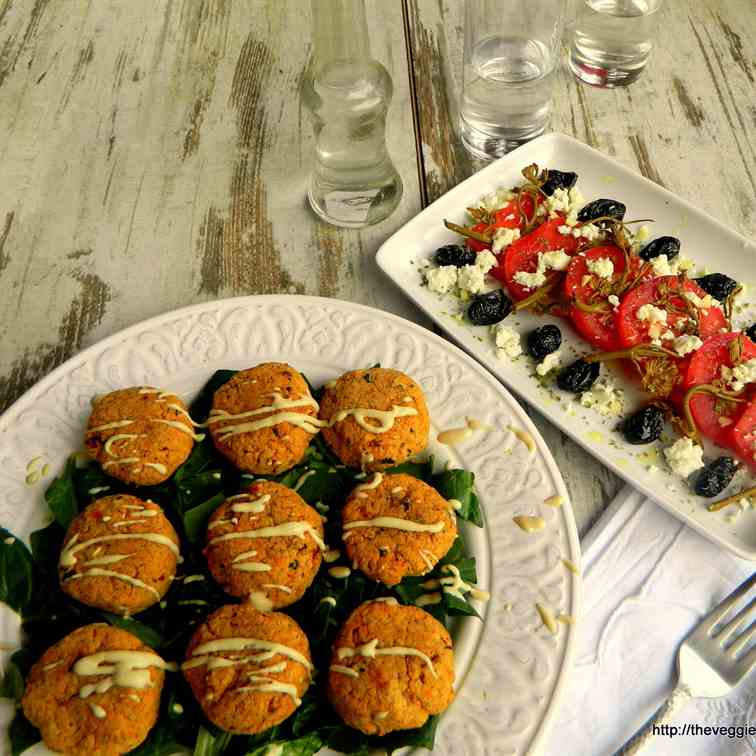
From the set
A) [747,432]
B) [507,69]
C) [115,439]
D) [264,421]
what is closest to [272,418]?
[264,421]

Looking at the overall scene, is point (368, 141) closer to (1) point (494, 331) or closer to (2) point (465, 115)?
(2) point (465, 115)

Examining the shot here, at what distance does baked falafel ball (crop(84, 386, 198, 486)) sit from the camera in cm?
168

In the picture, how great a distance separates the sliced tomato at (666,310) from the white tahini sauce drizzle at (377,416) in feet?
2.04

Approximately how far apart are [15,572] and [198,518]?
365mm

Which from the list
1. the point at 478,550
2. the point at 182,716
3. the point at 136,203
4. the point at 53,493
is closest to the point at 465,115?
the point at 136,203

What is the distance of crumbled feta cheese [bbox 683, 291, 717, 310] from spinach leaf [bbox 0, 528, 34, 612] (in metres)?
1.62

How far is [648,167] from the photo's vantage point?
2.59 metres

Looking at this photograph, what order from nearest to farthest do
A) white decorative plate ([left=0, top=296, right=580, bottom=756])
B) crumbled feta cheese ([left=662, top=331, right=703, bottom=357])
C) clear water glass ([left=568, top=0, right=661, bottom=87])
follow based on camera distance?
1. white decorative plate ([left=0, top=296, right=580, bottom=756])
2. crumbled feta cheese ([left=662, top=331, right=703, bottom=357])
3. clear water glass ([left=568, top=0, right=661, bottom=87])

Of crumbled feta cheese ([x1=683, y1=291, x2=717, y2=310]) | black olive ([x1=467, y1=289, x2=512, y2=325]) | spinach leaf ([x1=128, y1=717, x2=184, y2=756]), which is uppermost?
crumbled feta cheese ([x1=683, y1=291, x2=717, y2=310])

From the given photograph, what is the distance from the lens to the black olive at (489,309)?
6.78ft

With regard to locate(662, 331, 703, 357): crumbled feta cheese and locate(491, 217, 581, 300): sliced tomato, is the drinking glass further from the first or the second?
locate(662, 331, 703, 357): crumbled feta cheese

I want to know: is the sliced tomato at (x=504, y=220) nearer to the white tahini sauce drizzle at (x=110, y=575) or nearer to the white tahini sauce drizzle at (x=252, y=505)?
the white tahini sauce drizzle at (x=252, y=505)

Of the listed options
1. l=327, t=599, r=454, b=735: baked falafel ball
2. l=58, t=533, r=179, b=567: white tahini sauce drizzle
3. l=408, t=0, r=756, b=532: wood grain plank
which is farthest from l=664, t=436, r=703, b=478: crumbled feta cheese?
l=58, t=533, r=179, b=567: white tahini sauce drizzle

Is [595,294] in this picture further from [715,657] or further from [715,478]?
[715,657]
